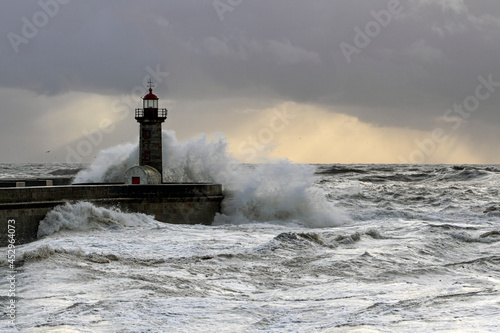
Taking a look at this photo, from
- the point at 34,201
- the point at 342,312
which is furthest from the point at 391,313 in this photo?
the point at 34,201

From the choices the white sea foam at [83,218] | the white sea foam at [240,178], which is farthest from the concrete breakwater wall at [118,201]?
the white sea foam at [240,178]

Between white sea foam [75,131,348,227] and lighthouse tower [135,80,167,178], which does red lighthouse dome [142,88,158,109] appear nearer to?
lighthouse tower [135,80,167,178]

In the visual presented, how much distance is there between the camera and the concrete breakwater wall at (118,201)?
1221 centimetres

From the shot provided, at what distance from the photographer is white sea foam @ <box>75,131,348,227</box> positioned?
17.7m

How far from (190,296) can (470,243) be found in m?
7.00

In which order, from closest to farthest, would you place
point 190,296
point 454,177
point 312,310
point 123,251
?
point 312,310
point 190,296
point 123,251
point 454,177

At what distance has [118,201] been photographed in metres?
14.7

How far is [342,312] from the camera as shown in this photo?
6.61 meters

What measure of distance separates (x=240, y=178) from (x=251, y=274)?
393 inches

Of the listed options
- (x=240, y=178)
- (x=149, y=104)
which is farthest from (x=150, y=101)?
(x=240, y=178)

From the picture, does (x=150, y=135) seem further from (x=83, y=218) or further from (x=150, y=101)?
(x=83, y=218)

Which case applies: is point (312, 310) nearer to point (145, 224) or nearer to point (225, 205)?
point (145, 224)

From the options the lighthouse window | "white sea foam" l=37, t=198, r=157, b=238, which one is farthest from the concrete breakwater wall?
the lighthouse window

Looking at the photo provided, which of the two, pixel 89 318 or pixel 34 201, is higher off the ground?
pixel 34 201
